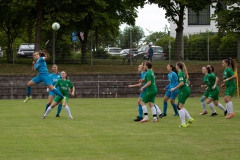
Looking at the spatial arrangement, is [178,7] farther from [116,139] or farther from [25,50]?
[116,139]

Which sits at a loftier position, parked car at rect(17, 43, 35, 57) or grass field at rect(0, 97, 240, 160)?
parked car at rect(17, 43, 35, 57)

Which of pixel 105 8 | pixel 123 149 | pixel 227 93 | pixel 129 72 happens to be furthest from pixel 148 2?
pixel 123 149

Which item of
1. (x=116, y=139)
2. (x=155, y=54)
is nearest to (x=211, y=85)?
(x=116, y=139)

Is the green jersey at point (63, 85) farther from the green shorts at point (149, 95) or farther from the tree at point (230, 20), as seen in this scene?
the tree at point (230, 20)

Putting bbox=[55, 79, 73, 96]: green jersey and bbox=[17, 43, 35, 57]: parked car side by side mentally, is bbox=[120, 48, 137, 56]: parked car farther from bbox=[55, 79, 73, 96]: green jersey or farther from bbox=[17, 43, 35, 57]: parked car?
bbox=[55, 79, 73, 96]: green jersey

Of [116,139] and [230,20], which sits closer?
[116,139]

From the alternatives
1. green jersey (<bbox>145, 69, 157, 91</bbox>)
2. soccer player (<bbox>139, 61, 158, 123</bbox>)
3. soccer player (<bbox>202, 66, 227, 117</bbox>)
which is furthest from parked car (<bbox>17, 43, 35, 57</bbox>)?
green jersey (<bbox>145, 69, 157, 91</bbox>)

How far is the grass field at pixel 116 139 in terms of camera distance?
450 inches

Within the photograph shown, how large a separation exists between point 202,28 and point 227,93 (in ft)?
185

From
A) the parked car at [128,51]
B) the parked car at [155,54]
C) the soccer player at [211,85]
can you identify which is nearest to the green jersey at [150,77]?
the soccer player at [211,85]

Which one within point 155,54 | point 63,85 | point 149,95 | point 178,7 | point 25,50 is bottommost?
point 149,95

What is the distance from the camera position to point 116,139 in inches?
542

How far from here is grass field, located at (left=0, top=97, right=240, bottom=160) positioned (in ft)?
37.5

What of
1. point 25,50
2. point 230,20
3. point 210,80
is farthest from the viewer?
point 25,50
